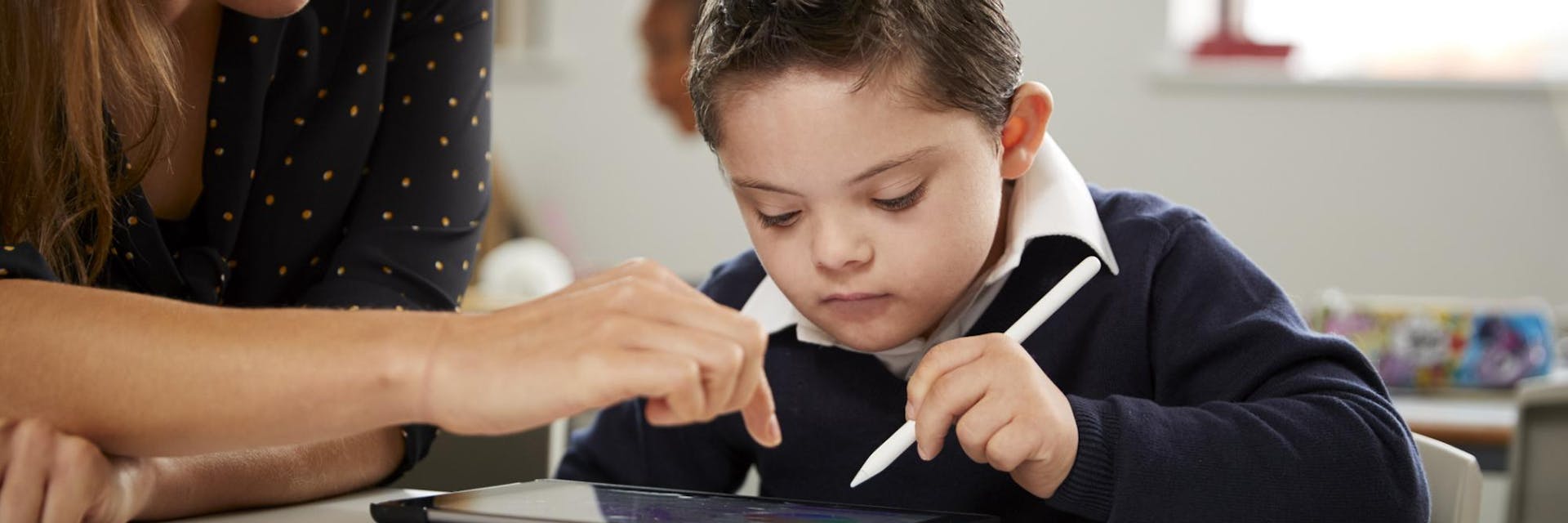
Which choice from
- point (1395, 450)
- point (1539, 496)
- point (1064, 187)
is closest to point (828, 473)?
point (1064, 187)

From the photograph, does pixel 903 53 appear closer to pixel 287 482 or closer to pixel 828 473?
pixel 828 473

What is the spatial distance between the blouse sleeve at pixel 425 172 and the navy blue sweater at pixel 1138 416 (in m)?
0.23

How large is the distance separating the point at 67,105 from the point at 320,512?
0.82 ft

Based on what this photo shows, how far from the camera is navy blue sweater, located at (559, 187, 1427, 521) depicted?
2.83 feet

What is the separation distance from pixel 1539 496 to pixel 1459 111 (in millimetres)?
2260

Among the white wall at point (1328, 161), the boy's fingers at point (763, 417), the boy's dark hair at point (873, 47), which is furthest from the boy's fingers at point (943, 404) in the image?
the white wall at point (1328, 161)

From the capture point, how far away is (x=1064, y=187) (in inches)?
41.6

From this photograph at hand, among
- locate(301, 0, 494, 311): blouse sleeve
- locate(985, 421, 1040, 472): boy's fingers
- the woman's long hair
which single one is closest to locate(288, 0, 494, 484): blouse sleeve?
locate(301, 0, 494, 311): blouse sleeve

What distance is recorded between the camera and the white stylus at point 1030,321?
0.85 metres

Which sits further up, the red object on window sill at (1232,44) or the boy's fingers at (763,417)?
the boy's fingers at (763,417)

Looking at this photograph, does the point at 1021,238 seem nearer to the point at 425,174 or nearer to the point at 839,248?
the point at 839,248

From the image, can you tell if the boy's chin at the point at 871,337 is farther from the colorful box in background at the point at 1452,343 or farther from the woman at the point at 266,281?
the colorful box in background at the point at 1452,343

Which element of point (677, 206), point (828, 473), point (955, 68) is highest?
point (955, 68)

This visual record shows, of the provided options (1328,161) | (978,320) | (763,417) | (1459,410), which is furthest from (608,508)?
(1328,161)
